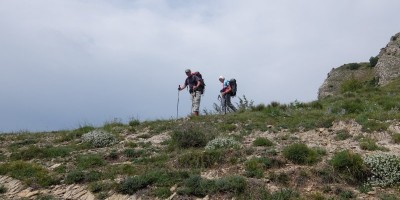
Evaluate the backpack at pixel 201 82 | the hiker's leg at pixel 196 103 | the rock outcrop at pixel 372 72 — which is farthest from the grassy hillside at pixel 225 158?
the rock outcrop at pixel 372 72

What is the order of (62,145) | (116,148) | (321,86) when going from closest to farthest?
(116,148) < (62,145) < (321,86)

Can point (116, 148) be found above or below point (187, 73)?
below

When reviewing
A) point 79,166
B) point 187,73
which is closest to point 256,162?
point 79,166

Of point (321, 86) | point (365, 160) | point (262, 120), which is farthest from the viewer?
point (321, 86)

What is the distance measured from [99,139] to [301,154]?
787cm

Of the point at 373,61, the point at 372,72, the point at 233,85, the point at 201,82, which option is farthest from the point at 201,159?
the point at 373,61

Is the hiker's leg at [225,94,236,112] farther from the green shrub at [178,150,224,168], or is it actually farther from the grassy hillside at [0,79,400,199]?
the green shrub at [178,150,224,168]

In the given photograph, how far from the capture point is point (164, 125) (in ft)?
66.5

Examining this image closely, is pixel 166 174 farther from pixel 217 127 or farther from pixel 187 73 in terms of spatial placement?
pixel 187 73

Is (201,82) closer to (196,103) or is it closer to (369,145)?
(196,103)

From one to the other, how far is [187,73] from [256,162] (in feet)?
35.2

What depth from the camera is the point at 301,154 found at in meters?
13.4

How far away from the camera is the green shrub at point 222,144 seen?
15241 mm

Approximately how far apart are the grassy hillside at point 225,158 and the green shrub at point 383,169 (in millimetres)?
24
